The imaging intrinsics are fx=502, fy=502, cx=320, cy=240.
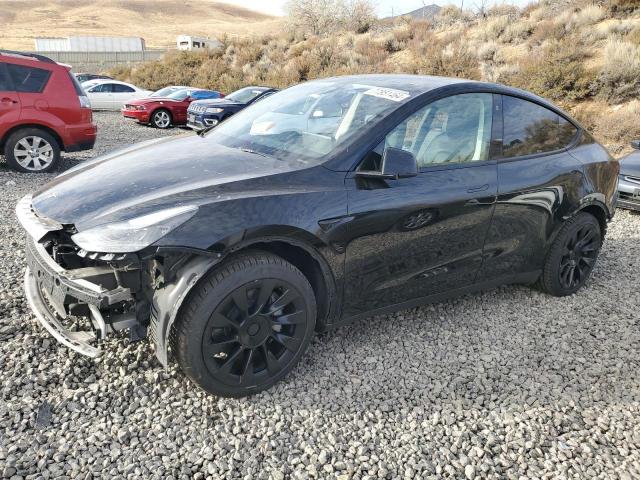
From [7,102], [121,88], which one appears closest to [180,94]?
[121,88]

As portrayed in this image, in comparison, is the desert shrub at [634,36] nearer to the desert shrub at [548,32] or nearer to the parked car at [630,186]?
the desert shrub at [548,32]

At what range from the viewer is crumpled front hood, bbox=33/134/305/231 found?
8.17 ft

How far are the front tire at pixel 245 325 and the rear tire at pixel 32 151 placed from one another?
21.7 feet

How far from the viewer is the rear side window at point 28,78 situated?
24.2ft

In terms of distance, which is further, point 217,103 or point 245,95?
point 245,95

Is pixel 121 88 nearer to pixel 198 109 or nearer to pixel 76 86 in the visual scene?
pixel 198 109

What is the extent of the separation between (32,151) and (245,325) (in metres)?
6.77

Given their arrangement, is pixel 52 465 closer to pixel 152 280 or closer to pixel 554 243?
pixel 152 280

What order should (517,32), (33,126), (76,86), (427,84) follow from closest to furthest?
(427,84) < (33,126) < (76,86) < (517,32)

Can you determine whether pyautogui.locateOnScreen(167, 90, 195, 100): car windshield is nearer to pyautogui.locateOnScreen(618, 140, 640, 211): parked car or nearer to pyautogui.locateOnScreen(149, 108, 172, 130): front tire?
pyautogui.locateOnScreen(149, 108, 172, 130): front tire

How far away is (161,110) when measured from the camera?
16.2 meters

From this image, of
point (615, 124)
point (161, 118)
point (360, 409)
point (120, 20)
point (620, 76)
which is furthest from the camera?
point (120, 20)

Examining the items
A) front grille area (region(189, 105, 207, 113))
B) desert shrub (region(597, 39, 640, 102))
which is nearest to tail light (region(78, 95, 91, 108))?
front grille area (region(189, 105, 207, 113))

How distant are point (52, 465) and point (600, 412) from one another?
110 inches
